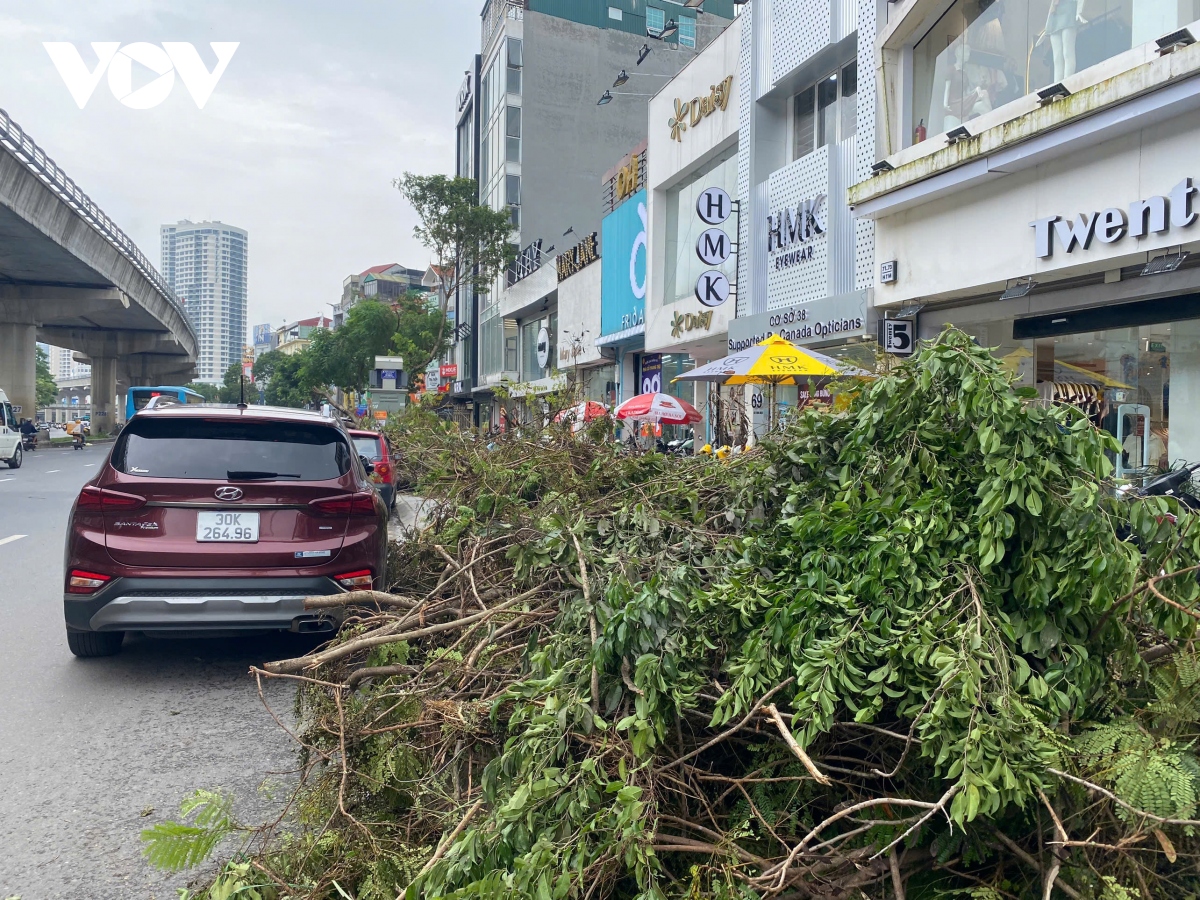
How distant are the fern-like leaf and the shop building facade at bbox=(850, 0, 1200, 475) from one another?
282 inches

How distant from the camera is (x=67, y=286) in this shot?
39.9m

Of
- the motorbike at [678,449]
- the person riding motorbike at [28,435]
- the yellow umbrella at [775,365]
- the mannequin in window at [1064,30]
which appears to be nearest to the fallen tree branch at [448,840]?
the motorbike at [678,449]

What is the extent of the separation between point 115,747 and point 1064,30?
38.3 ft

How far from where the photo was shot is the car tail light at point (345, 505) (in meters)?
5.35

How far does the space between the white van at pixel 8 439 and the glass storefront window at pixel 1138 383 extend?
86.9 feet

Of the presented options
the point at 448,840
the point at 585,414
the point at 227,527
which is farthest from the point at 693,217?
the point at 448,840

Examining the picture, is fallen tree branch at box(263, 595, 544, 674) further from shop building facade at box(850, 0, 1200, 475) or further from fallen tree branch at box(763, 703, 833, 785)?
shop building facade at box(850, 0, 1200, 475)

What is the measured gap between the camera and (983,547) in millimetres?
2484

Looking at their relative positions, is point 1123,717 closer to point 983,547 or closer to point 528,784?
point 983,547

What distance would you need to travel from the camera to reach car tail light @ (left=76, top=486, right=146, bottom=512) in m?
5.12

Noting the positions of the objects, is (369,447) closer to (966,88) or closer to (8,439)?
(966,88)

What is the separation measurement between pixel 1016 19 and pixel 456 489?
384 inches

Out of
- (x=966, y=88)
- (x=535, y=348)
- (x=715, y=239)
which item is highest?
(x=966, y=88)

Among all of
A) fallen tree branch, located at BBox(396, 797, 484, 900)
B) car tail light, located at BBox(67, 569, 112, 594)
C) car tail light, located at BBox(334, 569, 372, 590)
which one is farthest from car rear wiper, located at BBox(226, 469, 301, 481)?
fallen tree branch, located at BBox(396, 797, 484, 900)
